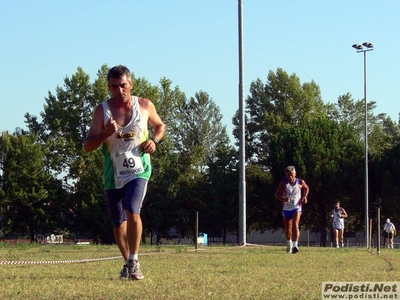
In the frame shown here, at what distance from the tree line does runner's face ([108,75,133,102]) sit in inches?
2298

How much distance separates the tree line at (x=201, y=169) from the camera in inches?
2704

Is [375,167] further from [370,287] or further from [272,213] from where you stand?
[370,287]

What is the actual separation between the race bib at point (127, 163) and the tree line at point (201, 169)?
5834 centimetres

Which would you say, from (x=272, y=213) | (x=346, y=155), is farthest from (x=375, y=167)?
(x=272, y=213)

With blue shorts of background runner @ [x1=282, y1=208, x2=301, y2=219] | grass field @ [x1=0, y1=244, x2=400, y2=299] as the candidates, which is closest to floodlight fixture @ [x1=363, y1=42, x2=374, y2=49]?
blue shorts of background runner @ [x1=282, y1=208, x2=301, y2=219]

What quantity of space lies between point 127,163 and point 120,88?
82cm

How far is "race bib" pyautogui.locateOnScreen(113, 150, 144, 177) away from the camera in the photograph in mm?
9109

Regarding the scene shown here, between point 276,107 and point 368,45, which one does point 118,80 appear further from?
point 276,107

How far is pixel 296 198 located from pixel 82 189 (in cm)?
5878

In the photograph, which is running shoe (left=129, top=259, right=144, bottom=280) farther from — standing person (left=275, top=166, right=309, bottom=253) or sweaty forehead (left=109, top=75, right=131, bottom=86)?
standing person (left=275, top=166, right=309, bottom=253)

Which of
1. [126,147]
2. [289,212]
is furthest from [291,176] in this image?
[126,147]

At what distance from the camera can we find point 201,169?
90.1 m

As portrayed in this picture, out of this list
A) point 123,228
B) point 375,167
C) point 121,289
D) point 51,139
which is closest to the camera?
→ point 121,289

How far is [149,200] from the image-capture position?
75688mm
